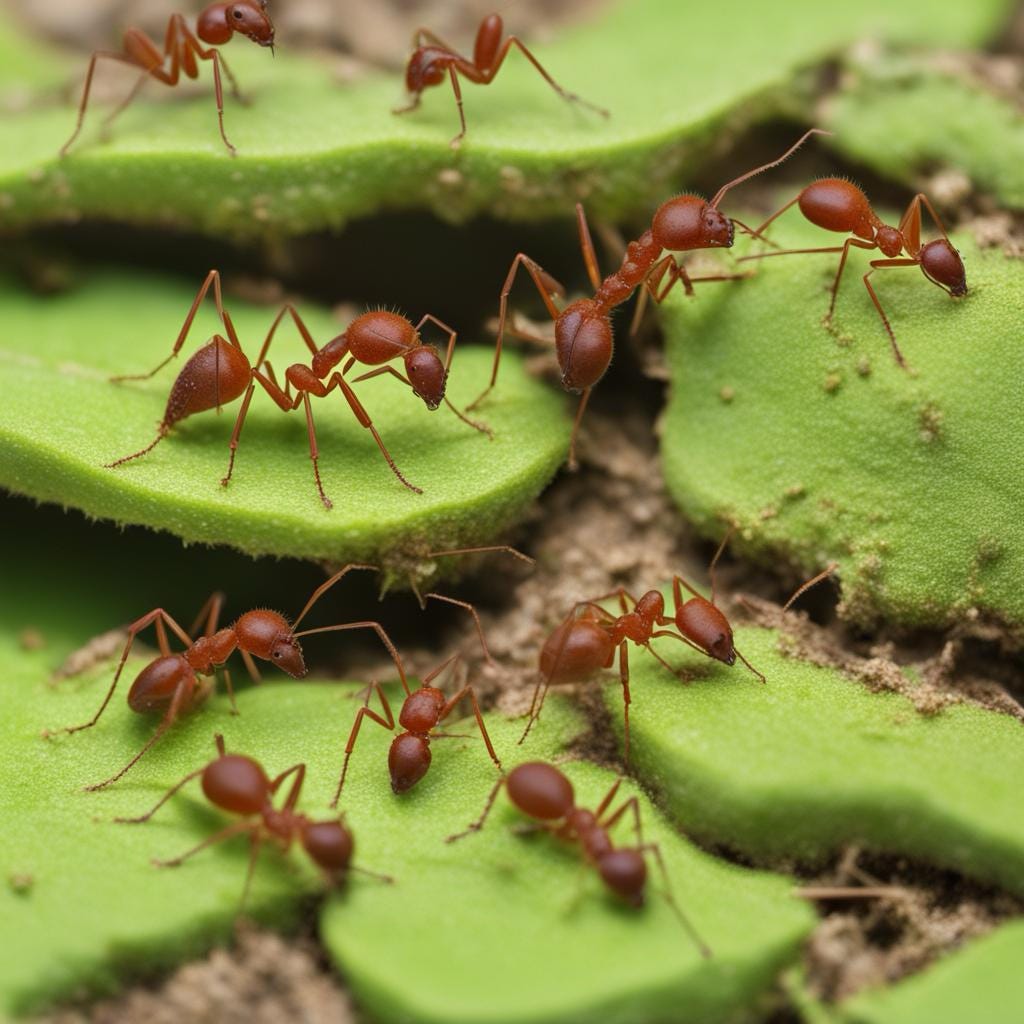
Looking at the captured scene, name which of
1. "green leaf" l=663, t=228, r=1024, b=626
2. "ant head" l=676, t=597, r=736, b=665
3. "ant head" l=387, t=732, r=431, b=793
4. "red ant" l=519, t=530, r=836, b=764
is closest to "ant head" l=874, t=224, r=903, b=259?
"green leaf" l=663, t=228, r=1024, b=626

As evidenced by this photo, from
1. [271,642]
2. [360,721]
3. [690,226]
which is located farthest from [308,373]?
[690,226]

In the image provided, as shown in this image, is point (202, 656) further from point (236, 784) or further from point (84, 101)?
point (84, 101)

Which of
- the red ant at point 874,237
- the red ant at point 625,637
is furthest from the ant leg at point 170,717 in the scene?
the red ant at point 874,237

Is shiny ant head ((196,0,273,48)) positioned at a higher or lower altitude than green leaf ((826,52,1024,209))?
lower

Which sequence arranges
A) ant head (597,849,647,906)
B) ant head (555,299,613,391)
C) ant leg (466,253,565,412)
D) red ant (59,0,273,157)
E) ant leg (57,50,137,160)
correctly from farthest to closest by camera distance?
red ant (59,0,273,157) < ant leg (57,50,137,160) < ant leg (466,253,565,412) < ant head (555,299,613,391) < ant head (597,849,647,906)

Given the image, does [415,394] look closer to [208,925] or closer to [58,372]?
[58,372]

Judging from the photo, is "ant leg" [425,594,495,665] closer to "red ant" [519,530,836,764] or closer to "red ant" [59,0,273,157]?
"red ant" [519,530,836,764]
